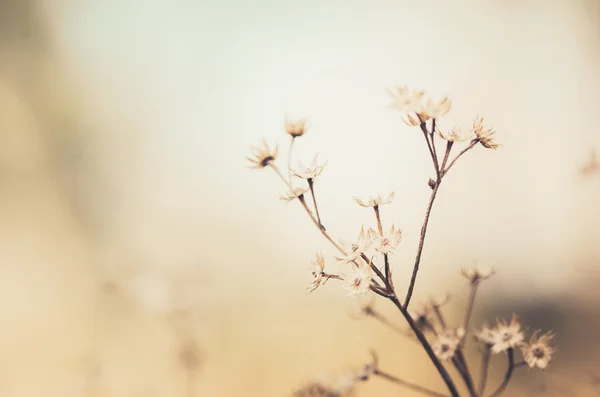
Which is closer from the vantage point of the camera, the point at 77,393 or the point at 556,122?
the point at 77,393

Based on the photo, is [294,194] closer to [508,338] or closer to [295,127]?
[295,127]

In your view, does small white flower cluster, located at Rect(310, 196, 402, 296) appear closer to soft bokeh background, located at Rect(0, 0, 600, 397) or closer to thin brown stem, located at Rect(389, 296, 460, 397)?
thin brown stem, located at Rect(389, 296, 460, 397)

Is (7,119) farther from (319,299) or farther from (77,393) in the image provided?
(319,299)

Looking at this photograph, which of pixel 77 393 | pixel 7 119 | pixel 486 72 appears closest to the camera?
pixel 77 393

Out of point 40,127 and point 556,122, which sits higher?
point 556,122

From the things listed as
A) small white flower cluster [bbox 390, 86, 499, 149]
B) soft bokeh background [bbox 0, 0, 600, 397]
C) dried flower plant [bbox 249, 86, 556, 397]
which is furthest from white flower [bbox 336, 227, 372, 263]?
soft bokeh background [bbox 0, 0, 600, 397]

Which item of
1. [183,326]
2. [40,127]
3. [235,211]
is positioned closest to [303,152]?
[235,211]

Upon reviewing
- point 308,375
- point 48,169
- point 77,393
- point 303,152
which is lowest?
point 77,393

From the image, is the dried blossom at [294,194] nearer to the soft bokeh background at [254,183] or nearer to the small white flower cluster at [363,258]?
the small white flower cluster at [363,258]
